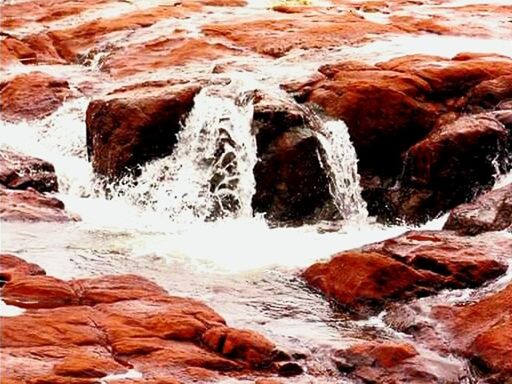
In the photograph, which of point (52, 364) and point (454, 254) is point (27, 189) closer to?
point (454, 254)

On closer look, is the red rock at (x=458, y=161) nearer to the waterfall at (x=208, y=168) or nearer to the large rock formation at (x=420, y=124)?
the large rock formation at (x=420, y=124)

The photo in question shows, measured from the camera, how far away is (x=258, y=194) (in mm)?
13312

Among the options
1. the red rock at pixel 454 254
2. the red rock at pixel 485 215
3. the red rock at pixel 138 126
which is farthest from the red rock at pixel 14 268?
the red rock at pixel 138 126

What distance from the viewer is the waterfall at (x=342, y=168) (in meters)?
13.4

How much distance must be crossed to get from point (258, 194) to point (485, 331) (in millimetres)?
6206

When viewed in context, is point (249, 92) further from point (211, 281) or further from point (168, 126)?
point (211, 281)

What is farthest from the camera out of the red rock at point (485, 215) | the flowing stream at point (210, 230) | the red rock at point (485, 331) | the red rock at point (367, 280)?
the red rock at point (485, 215)

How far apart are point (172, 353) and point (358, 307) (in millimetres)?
2578

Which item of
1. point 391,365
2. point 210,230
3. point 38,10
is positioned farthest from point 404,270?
point 38,10

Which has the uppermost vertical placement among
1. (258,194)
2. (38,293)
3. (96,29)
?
(96,29)

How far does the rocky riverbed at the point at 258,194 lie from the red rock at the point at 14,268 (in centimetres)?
4

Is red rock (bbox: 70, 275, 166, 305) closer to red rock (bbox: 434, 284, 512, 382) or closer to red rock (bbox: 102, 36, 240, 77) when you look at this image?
red rock (bbox: 434, 284, 512, 382)

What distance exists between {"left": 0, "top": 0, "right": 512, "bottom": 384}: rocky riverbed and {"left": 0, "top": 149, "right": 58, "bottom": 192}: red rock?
39 millimetres

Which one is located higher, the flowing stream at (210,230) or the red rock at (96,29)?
the red rock at (96,29)
